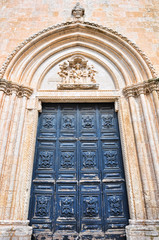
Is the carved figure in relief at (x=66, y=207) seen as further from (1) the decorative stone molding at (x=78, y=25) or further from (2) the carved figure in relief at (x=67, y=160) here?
(1) the decorative stone molding at (x=78, y=25)

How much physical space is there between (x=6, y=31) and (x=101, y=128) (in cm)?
394

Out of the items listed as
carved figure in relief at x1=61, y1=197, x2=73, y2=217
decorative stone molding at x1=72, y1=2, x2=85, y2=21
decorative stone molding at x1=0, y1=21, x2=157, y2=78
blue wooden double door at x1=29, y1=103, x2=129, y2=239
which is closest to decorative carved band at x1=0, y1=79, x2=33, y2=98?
decorative stone molding at x1=0, y1=21, x2=157, y2=78

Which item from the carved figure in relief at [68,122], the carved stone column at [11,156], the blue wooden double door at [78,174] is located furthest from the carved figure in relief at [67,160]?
the carved stone column at [11,156]

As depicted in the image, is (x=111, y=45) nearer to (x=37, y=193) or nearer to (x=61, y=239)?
(x=37, y=193)

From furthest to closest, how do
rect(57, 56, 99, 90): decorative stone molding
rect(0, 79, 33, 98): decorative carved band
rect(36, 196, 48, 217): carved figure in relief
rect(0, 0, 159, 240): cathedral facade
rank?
rect(57, 56, 99, 90): decorative stone molding
rect(0, 79, 33, 98): decorative carved band
rect(36, 196, 48, 217): carved figure in relief
rect(0, 0, 159, 240): cathedral facade

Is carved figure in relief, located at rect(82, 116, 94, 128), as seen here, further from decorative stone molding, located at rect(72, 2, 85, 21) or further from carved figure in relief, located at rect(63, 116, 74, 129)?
decorative stone molding, located at rect(72, 2, 85, 21)

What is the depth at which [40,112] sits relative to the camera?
479cm

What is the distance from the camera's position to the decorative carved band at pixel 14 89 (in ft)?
14.5

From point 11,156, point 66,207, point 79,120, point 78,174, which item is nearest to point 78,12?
point 79,120

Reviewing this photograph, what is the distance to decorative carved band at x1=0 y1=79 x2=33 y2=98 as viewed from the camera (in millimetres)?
4414

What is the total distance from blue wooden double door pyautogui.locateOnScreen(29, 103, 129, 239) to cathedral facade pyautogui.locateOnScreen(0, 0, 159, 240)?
0.07 ft

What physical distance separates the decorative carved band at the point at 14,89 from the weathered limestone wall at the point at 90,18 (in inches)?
39.9

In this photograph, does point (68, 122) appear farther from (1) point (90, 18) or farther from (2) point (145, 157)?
(1) point (90, 18)

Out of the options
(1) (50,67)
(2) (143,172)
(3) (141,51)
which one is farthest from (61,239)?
(3) (141,51)
